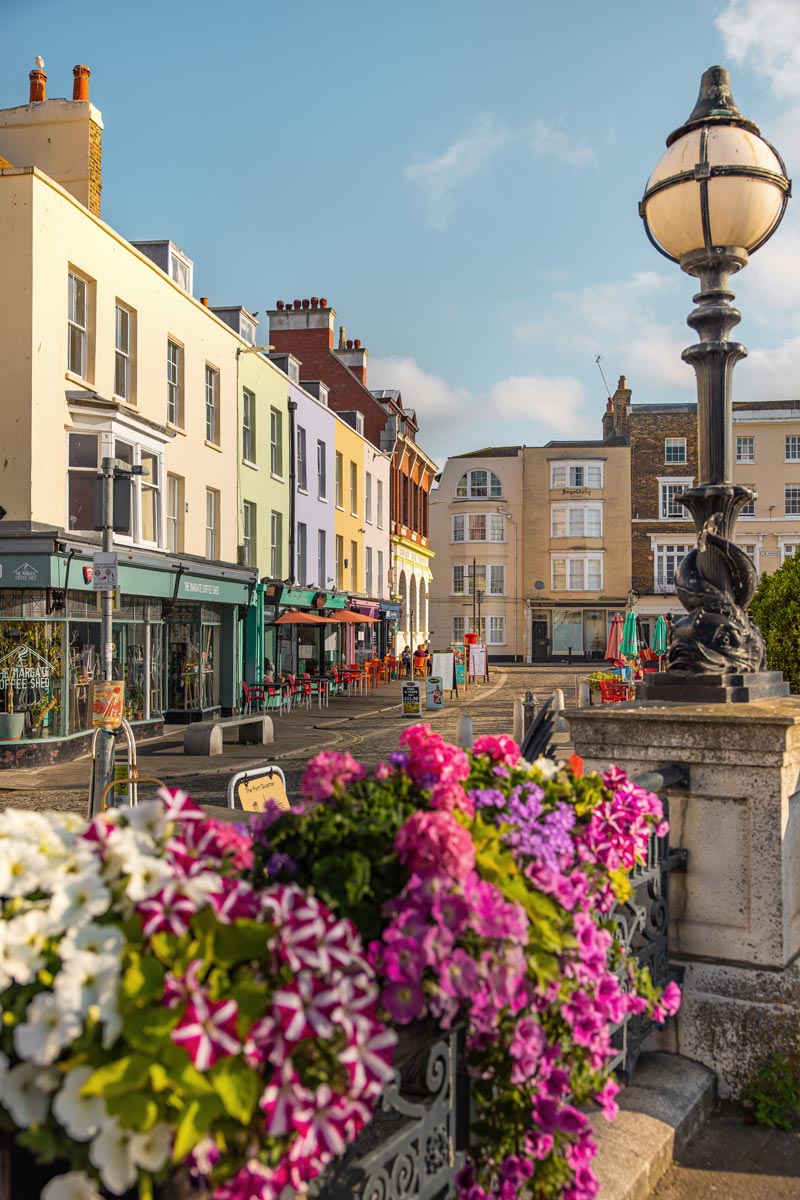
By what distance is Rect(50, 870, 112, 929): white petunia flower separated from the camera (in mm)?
1514

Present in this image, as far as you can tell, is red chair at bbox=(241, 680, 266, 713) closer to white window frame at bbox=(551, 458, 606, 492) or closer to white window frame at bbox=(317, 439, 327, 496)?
white window frame at bbox=(317, 439, 327, 496)

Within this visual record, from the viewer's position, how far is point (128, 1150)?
135 cm

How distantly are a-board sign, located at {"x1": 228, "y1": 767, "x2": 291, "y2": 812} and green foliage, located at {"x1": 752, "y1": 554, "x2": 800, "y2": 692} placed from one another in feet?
12.9

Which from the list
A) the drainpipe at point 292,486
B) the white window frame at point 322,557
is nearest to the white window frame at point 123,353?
the drainpipe at point 292,486

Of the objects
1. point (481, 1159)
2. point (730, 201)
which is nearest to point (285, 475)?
point (730, 201)

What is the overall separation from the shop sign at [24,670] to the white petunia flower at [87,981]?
15.7 metres

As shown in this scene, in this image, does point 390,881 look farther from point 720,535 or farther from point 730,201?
point 730,201

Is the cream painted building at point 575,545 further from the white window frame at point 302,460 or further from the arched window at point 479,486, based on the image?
the white window frame at point 302,460

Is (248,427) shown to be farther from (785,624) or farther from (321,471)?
(785,624)

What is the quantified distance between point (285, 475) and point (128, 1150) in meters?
29.1

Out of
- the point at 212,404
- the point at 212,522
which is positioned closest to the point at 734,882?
the point at 212,522

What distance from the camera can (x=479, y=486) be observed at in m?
61.3

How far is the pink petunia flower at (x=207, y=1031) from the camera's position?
1.36m

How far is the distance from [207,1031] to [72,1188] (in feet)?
1.03
